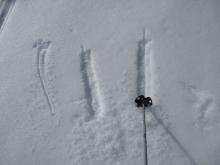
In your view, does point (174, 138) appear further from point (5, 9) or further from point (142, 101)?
point (5, 9)

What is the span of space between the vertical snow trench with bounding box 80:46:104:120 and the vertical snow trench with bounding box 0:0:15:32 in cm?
96

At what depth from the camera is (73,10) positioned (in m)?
2.59

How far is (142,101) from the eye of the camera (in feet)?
6.46

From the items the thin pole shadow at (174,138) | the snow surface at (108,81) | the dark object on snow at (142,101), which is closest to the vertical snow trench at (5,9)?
the snow surface at (108,81)

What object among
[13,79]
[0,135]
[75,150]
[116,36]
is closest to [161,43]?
[116,36]

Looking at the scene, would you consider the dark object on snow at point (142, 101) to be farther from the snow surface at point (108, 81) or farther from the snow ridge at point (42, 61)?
the snow ridge at point (42, 61)

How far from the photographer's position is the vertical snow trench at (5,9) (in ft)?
8.61

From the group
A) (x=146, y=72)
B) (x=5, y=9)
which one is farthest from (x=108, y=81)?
(x=5, y=9)

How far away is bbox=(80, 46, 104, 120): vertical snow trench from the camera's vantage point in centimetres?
210

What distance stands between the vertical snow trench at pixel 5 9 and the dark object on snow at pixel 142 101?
1649 mm

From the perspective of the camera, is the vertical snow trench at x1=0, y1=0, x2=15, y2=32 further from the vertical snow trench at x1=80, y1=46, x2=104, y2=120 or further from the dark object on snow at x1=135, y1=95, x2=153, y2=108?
the dark object on snow at x1=135, y1=95, x2=153, y2=108

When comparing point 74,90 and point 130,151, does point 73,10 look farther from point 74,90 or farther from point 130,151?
point 130,151

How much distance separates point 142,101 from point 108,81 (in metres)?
0.39

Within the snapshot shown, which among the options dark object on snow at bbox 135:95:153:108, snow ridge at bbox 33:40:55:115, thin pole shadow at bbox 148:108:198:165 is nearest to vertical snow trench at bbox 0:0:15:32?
snow ridge at bbox 33:40:55:115
